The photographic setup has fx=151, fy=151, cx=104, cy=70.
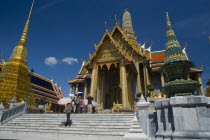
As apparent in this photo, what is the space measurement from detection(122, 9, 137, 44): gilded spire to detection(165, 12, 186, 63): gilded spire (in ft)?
61.4

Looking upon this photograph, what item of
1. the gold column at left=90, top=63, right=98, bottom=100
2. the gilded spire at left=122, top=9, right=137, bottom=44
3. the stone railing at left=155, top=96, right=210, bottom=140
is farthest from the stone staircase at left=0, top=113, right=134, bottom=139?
the gilded spire at left=122, top=9, right=137, bottom=44

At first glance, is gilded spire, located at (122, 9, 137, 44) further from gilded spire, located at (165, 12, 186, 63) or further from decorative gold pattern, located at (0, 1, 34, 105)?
gilded spire, located at (165, 12, 186, 63)

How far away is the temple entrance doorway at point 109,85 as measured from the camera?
18.3 m

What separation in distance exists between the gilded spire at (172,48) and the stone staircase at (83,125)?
375cm

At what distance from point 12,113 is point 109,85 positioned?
11093 millimetres

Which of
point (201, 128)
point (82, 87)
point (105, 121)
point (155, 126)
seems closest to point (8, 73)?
point (82, 87)

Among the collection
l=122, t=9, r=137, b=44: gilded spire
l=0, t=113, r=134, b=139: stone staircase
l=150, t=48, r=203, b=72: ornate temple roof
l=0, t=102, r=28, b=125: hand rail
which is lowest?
l=0, t=113, r=134, b=139: stone staircase

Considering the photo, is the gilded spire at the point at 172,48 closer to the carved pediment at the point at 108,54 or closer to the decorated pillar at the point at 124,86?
the decorated pillar at the point at 124,86

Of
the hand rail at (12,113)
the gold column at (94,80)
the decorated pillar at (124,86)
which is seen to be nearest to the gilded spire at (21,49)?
the hand rail at (12,113)

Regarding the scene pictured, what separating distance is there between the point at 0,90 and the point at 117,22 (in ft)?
49.0

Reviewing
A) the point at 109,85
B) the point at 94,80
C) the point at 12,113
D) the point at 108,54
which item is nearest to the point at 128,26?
the point at 108,54

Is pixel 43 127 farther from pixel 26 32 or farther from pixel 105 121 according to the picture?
pixel 26 32

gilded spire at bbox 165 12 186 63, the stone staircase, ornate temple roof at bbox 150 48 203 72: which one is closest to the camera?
gilded spire at bbox 165 12 186 63

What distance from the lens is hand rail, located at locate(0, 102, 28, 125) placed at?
10.6m
